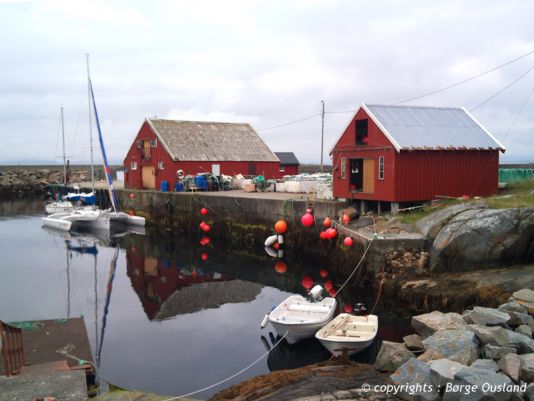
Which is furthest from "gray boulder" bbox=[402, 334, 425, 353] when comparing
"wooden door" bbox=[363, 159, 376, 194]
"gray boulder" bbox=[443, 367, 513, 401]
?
"wooden door" bbox=[363, 159, 376, 194]

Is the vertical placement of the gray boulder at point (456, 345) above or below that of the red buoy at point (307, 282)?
above

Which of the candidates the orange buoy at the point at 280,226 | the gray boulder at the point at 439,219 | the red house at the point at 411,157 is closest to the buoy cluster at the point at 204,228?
the orange buoy at the point at 280,226

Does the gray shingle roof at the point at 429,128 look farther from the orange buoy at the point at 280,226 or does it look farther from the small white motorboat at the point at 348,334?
the small white motorboat at the point at 348,334

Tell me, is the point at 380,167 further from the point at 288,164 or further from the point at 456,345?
the point at 288,164

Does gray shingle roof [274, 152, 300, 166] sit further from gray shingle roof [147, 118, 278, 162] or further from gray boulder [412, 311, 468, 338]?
gray boulder [412, 311, 468, 338]

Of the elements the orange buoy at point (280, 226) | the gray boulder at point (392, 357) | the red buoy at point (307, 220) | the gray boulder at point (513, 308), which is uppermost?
the red buoy at point (307, 220)

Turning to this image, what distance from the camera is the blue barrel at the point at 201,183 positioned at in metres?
38.3

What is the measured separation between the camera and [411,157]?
22438mm

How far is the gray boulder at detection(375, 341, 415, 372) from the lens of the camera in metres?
10.0

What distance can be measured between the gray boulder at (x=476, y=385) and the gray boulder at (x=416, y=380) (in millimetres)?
269

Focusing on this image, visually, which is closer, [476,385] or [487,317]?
[476,385]

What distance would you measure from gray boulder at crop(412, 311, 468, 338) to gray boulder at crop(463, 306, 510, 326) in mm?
204

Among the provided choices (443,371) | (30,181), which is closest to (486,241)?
(443,371)

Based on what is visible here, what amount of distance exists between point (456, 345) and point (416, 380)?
1710 millimetres
